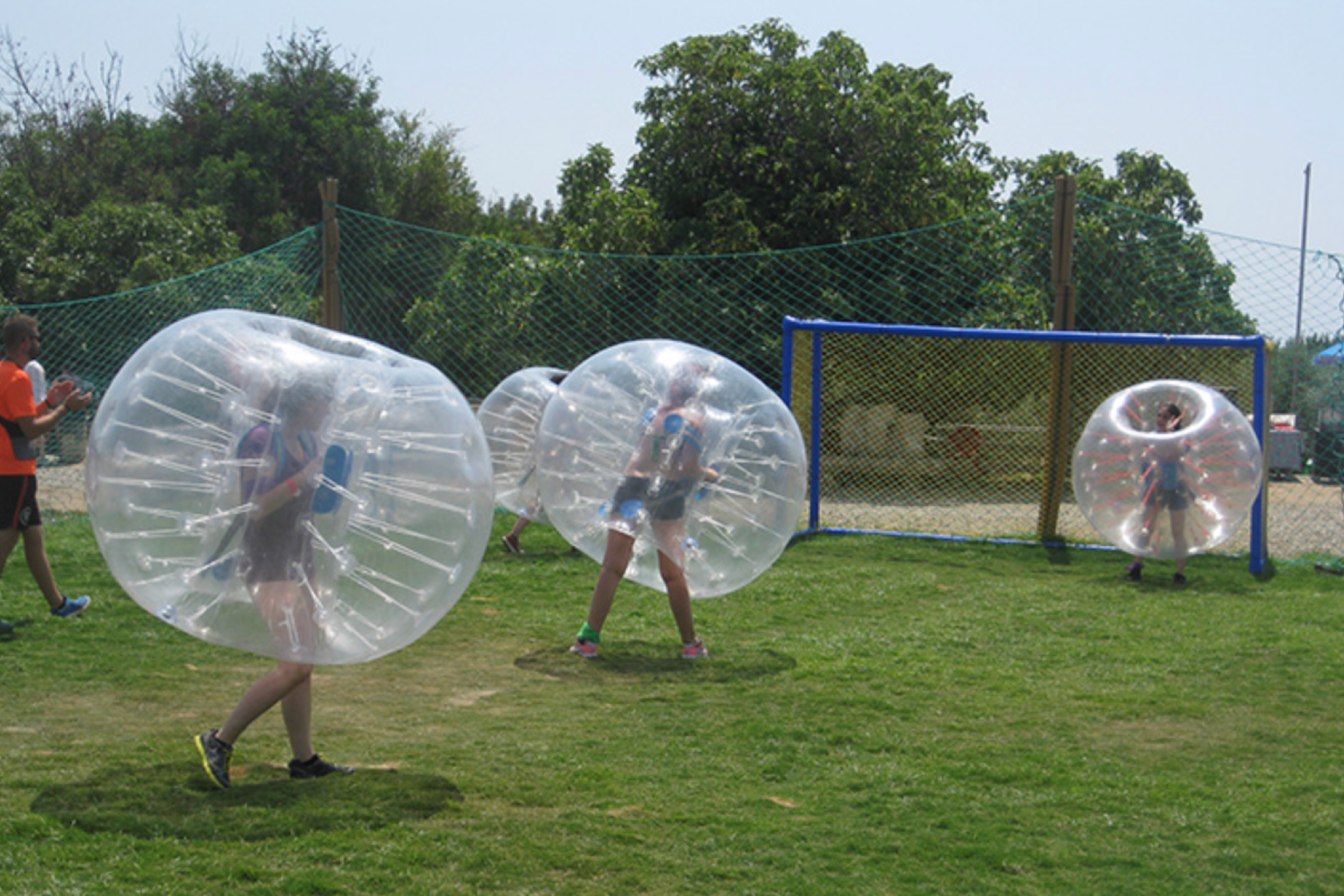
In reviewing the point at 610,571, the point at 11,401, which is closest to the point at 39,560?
the point at 11,401

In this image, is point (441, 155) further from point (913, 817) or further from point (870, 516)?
point (913, 817)

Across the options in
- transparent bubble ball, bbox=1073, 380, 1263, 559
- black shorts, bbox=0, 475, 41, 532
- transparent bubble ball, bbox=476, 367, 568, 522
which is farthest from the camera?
transparent bubble ball, bbox=476, 367, 568, 522

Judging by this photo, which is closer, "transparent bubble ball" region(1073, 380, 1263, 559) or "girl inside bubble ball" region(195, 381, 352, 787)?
"girl inside bubble ball" region(195, 381, 352, 787)

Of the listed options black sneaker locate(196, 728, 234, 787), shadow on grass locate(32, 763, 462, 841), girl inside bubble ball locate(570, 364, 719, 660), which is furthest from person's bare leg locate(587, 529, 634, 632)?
black sneaker locate(196, 728, 234, 787)

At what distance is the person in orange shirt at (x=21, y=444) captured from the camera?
6531mm

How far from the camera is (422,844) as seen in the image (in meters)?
3.83

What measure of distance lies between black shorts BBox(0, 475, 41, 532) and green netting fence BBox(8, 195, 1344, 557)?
5.04 meters

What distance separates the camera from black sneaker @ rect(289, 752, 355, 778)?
4.44m

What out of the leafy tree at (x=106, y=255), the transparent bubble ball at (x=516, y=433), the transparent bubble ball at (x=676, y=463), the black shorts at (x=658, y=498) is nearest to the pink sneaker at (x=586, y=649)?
the transparent bubble ball at (x=676, y=463)

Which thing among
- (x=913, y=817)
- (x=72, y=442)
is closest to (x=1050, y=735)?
(x=913, y=817)

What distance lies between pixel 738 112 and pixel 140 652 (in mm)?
11719

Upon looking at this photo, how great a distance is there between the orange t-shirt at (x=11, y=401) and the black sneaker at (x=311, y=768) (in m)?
3.18

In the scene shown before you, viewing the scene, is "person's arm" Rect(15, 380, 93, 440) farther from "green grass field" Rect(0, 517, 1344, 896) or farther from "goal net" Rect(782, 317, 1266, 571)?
"goal net" Rect(782, 317, 1266, 571)

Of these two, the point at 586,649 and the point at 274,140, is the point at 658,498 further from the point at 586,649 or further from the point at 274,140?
the point at 274,140
